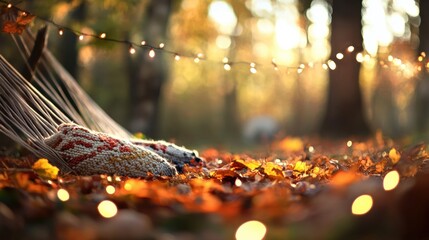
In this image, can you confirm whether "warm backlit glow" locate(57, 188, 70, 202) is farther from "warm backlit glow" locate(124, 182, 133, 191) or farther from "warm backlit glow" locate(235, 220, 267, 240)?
"warm backlit glow" locate(235, 220, 267, 240)

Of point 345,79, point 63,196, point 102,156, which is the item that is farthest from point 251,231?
point 345,79

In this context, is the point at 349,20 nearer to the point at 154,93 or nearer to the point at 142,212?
the point at 154,93

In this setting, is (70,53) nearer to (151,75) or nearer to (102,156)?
(151,75)

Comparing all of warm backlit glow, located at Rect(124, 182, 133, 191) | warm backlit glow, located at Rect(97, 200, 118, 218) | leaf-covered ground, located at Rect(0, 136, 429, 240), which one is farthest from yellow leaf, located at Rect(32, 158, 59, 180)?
warm backlit glow, located at Rect(97, 200, 118, 218)

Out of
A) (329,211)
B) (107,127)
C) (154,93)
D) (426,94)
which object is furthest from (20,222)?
(426,94)

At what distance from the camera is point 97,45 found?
8.54m

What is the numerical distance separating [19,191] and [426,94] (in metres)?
10.2

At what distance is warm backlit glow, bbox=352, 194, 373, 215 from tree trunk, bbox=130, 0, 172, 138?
25.9 ft

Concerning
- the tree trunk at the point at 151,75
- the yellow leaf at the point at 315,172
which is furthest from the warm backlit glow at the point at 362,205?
the tree trunk at the point at 151,75

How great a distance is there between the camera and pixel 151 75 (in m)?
9.60

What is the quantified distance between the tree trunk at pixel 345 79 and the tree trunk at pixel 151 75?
2.65 meters

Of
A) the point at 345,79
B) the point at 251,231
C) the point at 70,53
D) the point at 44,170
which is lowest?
the point at 251,231

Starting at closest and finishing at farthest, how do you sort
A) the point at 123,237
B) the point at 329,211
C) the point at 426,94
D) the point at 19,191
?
the point at 123,237
the point at 329,211
the point at 19,191
the point at 426,94

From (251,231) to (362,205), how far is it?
34cm
